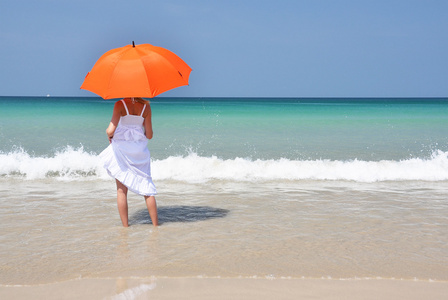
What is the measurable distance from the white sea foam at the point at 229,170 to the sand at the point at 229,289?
493 cm

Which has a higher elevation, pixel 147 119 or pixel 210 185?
pixel 147 119

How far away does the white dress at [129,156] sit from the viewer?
16.6 feet

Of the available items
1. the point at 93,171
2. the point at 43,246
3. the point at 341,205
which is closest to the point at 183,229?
the point at 43,246

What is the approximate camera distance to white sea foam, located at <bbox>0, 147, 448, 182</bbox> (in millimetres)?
8914

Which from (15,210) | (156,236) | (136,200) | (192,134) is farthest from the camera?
(192,134)

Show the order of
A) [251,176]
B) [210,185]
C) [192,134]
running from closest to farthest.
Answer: [210,185]
[251,176]
[192,134]

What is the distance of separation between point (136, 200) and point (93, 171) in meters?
2.84

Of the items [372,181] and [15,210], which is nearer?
[15,210]

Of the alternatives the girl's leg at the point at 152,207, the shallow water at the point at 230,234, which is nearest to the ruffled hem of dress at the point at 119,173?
the girl's leg at the point at 152,207

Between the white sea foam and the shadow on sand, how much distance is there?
2212mm

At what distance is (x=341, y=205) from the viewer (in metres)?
6.59
